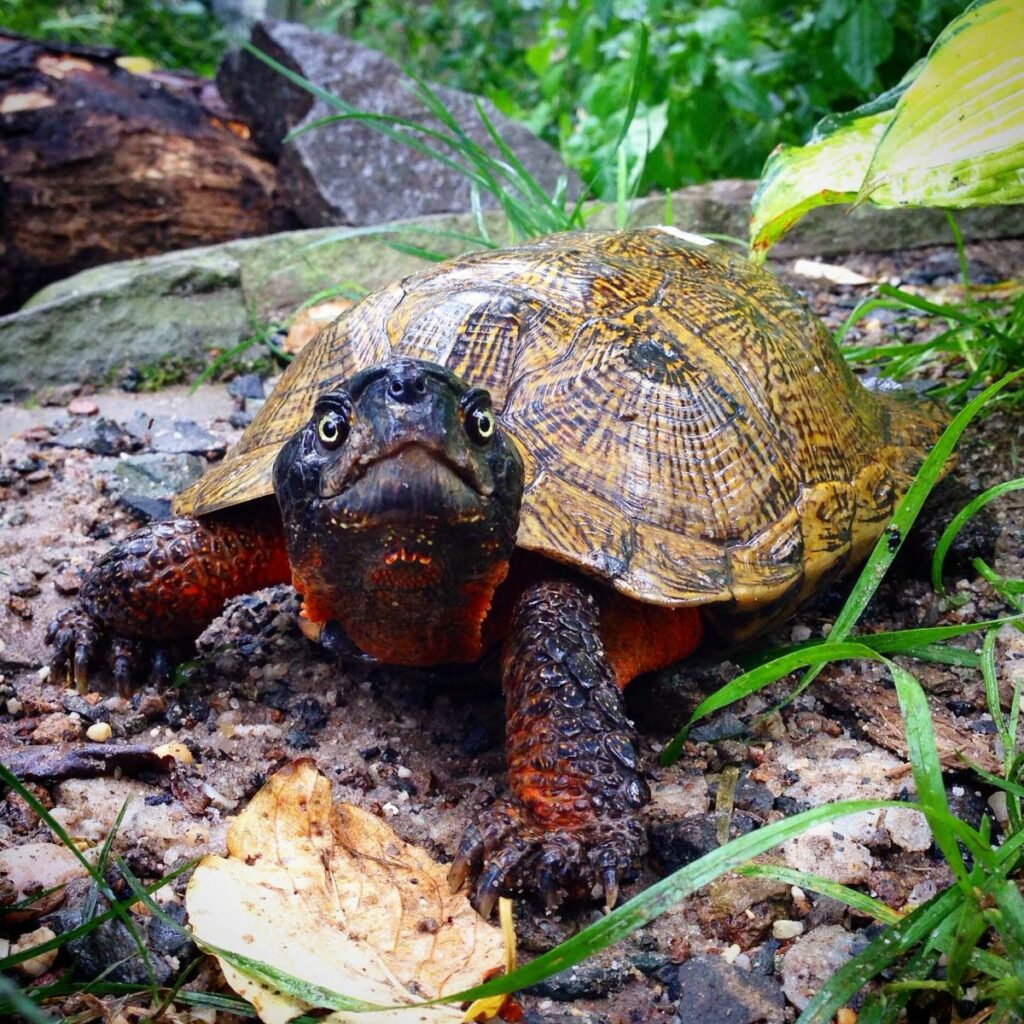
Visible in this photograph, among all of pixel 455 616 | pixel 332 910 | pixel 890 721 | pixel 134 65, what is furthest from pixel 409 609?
pixel 134 65

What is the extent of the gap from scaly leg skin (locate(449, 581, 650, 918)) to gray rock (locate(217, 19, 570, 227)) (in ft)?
13.3

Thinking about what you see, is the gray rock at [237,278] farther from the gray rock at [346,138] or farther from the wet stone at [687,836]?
the wet stone at [687,836]

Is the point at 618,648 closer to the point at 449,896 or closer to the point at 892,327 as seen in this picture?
the point at 449,896

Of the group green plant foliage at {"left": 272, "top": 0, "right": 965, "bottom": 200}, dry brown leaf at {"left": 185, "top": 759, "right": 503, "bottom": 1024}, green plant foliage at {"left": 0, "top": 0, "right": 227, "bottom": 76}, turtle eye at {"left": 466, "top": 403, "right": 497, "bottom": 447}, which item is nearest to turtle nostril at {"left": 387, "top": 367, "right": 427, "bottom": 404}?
turtle eye at {"left": 466, "top": 403, "right": 497, "bottom": 447}

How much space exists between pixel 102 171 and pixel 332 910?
4.47m

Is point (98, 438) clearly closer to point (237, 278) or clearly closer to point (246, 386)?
point (246, 386)

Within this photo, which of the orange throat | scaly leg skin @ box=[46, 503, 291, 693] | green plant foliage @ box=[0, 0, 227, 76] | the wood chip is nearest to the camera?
the orange throat

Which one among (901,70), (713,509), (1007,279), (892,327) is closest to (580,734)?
(713,509)

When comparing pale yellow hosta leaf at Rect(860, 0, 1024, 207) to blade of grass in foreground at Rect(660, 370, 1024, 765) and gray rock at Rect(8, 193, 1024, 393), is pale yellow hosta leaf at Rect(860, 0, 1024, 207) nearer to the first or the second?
blade of grass in foreground at Rect(660, 370, 1024, 765)

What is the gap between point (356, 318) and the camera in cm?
239

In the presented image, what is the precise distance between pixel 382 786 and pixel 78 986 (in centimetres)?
72

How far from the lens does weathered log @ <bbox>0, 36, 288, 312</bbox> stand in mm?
4789

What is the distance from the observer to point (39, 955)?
1.38 m

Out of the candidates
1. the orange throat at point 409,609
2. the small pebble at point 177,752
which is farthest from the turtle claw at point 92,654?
the orange throat at point 409,609
